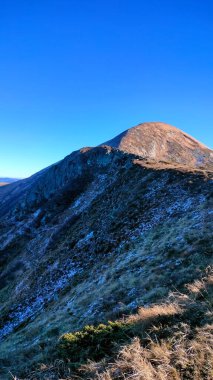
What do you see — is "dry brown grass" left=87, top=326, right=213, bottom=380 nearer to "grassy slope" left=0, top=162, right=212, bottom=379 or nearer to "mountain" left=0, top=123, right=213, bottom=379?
"mountain" left=0, top=123, right=213, bottom=379

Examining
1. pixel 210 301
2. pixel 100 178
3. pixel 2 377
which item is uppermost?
pixel 100 178

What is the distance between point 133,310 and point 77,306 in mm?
6032

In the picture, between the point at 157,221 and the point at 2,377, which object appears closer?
the point at 2,377

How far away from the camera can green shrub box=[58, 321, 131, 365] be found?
→ 798cm

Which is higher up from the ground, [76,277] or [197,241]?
[197,241]

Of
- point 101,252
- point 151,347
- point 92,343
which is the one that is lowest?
point 101,252

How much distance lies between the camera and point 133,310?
38.1 feet

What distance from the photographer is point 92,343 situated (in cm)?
862

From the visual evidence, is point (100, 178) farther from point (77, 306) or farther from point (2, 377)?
point (2, 377)

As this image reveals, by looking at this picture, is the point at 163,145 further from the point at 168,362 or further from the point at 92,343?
the point at 168,362

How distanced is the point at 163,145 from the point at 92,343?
8859 cm

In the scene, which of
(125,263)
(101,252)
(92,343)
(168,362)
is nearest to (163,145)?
(101,252)

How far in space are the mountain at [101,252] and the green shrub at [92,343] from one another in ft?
0.72

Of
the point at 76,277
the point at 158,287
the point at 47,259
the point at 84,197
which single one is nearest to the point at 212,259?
the point at 158,287
